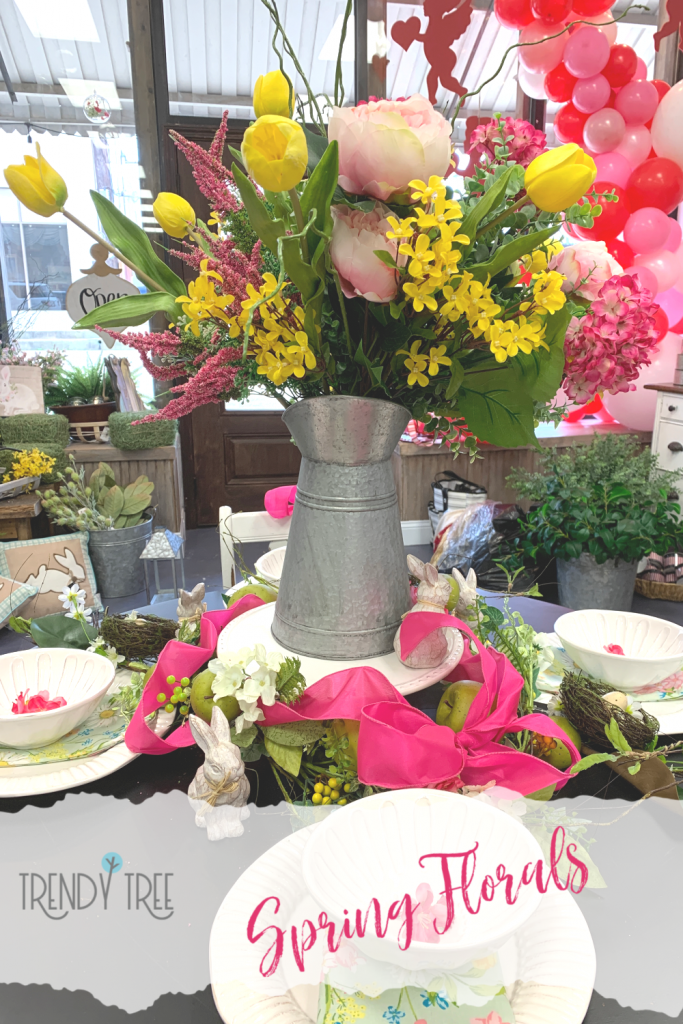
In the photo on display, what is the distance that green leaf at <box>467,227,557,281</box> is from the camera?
54 centimetres

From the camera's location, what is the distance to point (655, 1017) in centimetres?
46

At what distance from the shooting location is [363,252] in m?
0.52

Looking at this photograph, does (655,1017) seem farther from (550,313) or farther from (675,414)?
(675,414)

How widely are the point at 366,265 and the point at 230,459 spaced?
3719 mm

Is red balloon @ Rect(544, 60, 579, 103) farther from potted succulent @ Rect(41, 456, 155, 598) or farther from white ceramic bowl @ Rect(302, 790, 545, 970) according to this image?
white ceramic bowl @ Rect(302, 790, 545, 970)

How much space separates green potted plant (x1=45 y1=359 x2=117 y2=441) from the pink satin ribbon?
3.00m

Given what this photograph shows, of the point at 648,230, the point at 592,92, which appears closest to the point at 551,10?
the point at 592,92

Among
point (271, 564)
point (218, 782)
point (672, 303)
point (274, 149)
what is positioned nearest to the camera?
point (274, 149)

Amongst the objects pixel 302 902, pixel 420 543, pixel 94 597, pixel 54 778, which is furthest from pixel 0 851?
pixel 420 543

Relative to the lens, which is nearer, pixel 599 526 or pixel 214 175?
pixel 214 175

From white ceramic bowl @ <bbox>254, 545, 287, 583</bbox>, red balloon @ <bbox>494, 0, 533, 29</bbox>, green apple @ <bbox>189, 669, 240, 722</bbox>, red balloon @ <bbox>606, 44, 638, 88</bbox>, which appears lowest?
white ceramic bowl @ <bbox>254, 545, 287, 583</bbox>

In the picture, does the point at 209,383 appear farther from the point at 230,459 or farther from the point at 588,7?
the point at 230,459

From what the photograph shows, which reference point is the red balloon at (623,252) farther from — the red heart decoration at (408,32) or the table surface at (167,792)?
the red heart decoration at (408,32)

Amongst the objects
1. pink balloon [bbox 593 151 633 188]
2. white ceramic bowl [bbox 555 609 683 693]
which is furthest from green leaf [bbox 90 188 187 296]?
pink balloon [bbox 593 151 633 188]
